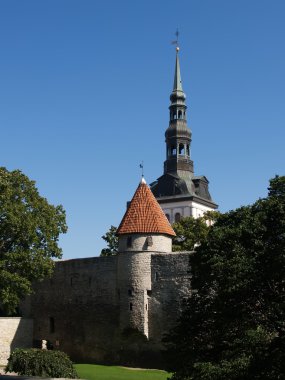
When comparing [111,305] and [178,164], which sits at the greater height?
[178,164]

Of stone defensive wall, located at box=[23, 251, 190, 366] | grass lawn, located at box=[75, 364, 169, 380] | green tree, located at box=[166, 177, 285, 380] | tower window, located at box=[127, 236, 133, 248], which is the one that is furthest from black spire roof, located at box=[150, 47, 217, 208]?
green tree, located at box=[166, 177, 285, 380]

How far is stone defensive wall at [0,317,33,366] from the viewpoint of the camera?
111 ft

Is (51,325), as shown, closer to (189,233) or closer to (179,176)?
(189,233)

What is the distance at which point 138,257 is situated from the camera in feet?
103

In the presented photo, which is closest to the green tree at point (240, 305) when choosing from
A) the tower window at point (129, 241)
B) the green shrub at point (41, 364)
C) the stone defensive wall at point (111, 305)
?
the green shrub at point (41, 364)

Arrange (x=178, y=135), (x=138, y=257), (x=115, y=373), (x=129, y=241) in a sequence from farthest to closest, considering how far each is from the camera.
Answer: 1. (x=178, y=135)
2. (x=129, y=241)
3. (x=138, y=257)
4. (x=115, y=373)

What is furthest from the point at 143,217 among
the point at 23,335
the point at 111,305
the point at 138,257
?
the point at 23,335

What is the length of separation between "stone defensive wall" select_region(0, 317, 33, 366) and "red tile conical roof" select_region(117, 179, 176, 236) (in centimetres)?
814

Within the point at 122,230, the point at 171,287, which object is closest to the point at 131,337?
the point at 171,287

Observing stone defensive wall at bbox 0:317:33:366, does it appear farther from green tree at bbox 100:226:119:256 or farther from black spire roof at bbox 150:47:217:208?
black spire roof at bbox 150:47:217:208

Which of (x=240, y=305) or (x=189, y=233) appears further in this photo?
(x=189, y=233)

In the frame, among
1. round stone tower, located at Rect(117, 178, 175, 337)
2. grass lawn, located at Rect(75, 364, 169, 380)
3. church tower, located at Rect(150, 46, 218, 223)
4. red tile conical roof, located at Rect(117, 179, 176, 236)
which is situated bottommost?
grass lawn, located at Rect(75, 364, 169, 380)

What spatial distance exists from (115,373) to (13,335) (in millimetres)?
8981

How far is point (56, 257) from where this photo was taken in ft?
111
